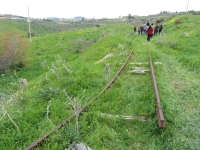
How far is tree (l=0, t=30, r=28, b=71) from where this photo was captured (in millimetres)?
20047

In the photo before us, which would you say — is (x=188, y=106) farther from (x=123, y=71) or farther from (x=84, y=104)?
(x=123, y=71)

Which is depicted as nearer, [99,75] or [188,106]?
[188,106]

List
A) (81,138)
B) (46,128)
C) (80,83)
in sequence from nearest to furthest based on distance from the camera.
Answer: (81,138) < (46,128) < (80,83)

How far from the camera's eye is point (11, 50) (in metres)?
20.9

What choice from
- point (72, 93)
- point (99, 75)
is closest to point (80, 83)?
point (72, 93)

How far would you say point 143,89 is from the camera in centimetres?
625

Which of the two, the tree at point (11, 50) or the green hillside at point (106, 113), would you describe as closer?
the green hillside at point (106, 113)

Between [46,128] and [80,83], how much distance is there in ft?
8.18

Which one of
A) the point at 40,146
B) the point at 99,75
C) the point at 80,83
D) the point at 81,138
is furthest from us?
the point at 99,75

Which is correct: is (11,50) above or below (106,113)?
below

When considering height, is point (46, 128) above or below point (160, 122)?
below

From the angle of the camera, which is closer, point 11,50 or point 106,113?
point 106,113

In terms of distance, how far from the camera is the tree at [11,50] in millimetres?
20047

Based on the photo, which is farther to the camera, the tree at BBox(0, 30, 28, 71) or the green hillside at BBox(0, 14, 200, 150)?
the tree at BBox(0, 30, 28, 71)
